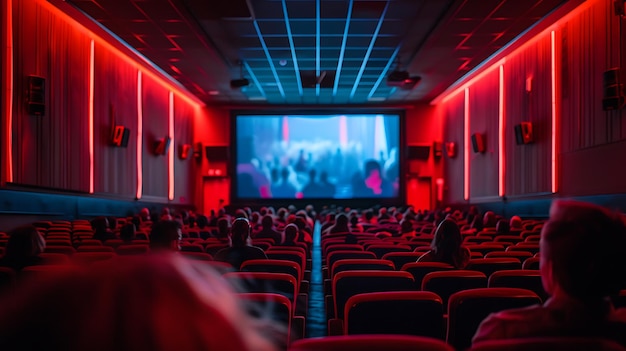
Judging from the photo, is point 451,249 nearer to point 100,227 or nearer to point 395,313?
point 395,313

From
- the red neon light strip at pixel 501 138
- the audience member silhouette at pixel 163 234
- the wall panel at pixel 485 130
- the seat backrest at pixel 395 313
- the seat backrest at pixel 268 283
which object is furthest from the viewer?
the wall panel at pixel 485 130

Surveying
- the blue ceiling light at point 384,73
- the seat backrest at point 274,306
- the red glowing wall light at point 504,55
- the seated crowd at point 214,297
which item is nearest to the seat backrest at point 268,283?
the seated crowd at point 214,297

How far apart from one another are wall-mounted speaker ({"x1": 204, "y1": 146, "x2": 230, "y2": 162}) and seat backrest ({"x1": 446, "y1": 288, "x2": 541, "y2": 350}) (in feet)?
69.3

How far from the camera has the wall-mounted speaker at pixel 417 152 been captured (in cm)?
2317

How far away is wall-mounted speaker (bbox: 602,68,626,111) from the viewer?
9.55 meters

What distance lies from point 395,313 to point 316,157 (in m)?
20.3

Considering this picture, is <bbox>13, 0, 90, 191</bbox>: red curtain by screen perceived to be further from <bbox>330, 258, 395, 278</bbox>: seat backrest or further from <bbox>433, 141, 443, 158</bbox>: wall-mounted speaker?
<bbox>433, 141, 443, 158</bbox>: wall-mounted speaker

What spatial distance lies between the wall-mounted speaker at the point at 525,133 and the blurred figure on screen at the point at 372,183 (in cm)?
918

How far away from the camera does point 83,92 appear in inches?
540

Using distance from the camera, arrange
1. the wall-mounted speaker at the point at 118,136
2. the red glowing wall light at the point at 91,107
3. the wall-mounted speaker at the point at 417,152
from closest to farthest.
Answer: the red glowing wall light at the point at 91,107, the wall-mounted speaker at the point at 118,136, the wall-mounted speaker at the point at 417,152

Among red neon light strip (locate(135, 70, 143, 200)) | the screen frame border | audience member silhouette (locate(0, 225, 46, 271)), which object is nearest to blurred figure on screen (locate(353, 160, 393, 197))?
the screen frame border

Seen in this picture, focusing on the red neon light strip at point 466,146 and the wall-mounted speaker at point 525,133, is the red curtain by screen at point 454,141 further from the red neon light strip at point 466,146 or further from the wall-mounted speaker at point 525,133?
the wall-mounted speaker at point 525,133

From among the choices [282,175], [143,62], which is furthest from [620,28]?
[282,175]

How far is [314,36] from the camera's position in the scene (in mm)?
13453
